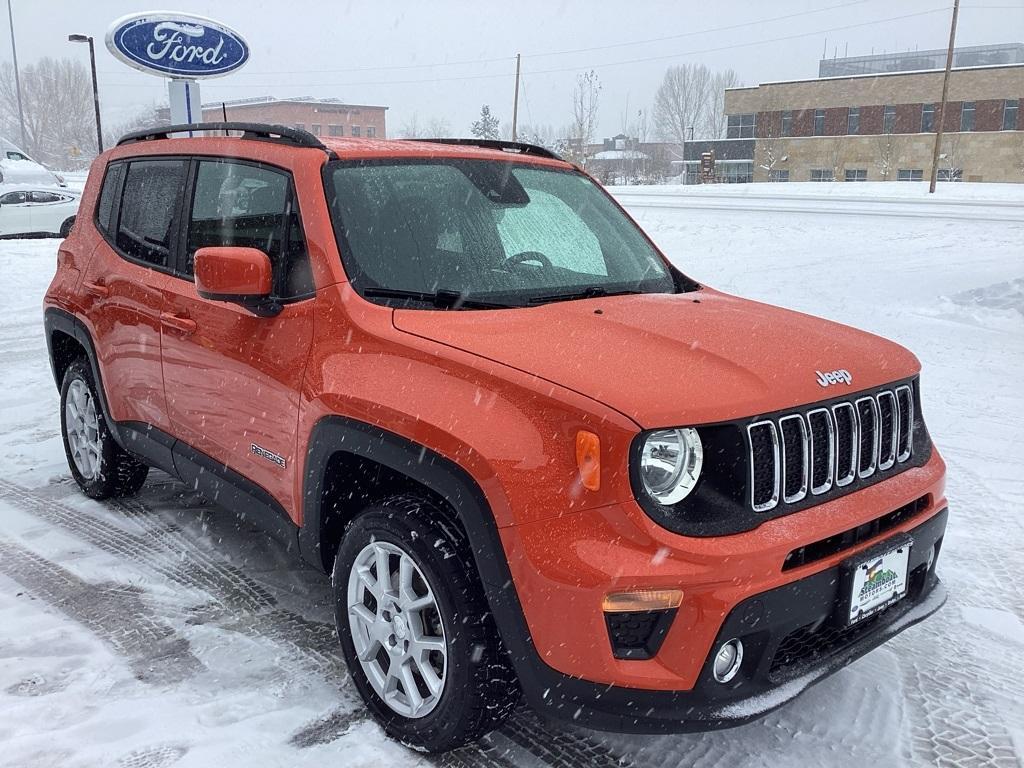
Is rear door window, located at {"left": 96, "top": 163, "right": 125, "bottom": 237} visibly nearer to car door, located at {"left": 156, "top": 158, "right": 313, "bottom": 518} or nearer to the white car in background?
car door, located at {"left": 156, "top": 158, "right": 313, "bottom": 518}

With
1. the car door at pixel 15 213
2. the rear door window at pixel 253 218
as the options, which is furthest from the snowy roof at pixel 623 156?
the rear door window at pixel 253 218

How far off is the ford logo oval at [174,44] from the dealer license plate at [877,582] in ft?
40.6

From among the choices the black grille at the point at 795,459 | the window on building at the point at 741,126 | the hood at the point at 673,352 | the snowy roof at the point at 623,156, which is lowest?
the black grille at the point at 795,459

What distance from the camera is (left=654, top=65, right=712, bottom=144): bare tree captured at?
269ft

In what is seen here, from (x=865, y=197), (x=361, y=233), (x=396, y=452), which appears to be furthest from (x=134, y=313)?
(x=865, y=197)

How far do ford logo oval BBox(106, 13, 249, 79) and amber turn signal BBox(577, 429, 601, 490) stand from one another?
39.7 feet

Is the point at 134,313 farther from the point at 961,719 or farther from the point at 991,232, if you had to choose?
the point at 991,232

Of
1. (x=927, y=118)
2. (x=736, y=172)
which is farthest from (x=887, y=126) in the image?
(x=736, y=172)

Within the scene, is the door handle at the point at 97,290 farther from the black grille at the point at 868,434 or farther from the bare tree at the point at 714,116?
the bare tree at the point at 714,116

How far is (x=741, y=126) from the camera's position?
59031 mm

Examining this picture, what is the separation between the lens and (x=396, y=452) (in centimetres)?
259

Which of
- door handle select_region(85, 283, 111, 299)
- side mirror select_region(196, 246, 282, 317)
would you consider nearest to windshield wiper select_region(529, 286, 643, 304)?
side mirror select_region(196, 246, 282, 317)

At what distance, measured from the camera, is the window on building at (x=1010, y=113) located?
49169 mm

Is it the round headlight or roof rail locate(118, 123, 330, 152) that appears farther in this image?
roof rail locate(118, 123, 330, 152)
